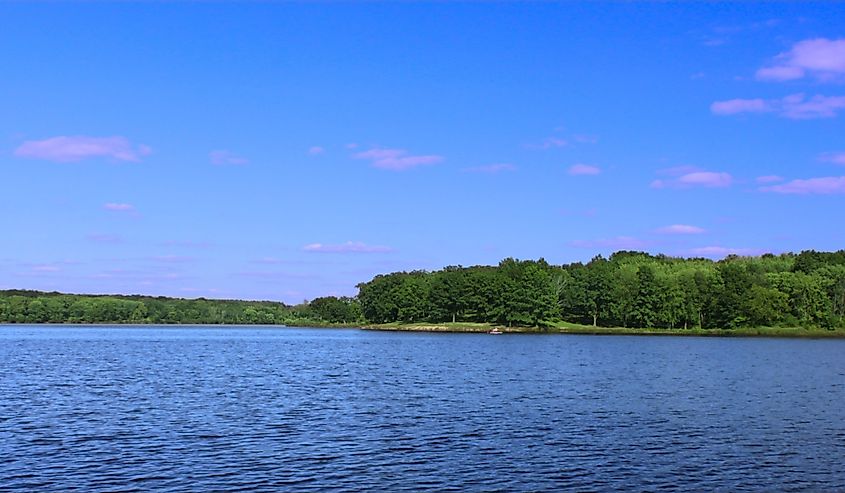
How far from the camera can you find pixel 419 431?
→ 38562mm

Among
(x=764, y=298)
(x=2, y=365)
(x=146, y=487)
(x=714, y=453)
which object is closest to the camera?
(x=146, y=487)

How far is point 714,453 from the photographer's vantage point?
1318 inches

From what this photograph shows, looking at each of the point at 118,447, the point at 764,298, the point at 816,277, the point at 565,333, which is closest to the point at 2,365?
the point at 118,447

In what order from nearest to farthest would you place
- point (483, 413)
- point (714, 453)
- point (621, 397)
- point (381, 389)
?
point (714, 453) → point (483, 413) → point (621, 397) → point (381, 389)

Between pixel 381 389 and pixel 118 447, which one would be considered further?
pixel 381 389

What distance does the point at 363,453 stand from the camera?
108 feet

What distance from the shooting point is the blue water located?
93.8ft

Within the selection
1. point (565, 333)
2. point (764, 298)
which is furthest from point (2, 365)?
point (764, 298)

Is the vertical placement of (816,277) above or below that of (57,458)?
above

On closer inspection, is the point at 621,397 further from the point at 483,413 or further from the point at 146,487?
the point at 146,487

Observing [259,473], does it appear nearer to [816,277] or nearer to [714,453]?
[714,453]

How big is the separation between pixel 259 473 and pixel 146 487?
162 inches

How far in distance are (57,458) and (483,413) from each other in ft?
75.1

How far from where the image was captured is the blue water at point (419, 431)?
93.8ft
